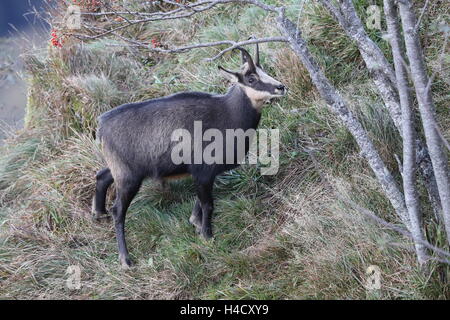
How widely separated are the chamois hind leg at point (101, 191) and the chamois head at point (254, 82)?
156cm

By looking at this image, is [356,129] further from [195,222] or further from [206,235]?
[195,222]

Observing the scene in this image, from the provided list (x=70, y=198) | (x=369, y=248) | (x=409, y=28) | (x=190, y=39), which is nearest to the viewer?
(x=409, y=28)

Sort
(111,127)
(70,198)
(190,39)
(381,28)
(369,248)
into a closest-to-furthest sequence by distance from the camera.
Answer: (369,248)
(111,127)
(70,198)
(381,28)
(190,39)

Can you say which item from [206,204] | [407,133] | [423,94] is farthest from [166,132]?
[423,94]

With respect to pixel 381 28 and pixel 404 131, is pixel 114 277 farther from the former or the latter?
pixel 381 28

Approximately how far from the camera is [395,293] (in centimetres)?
402

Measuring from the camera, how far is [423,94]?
3504 millimetres

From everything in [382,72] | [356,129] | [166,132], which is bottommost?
[356,129]

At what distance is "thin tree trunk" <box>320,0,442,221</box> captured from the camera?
4.12 m

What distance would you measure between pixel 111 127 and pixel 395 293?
9.29ft

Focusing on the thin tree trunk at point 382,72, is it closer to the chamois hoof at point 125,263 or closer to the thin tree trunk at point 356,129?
the thin tree trunk at point 356,129

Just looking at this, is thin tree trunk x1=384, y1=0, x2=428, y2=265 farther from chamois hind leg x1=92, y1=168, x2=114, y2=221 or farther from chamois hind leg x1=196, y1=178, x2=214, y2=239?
chamois hind leg x1=92, y1=168, x2=114, y2=221

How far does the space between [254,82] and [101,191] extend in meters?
1.86
